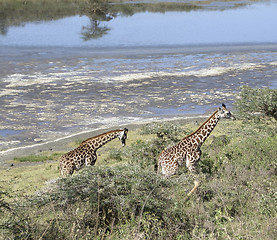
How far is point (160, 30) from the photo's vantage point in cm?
5688

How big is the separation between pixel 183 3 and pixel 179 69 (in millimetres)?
43514

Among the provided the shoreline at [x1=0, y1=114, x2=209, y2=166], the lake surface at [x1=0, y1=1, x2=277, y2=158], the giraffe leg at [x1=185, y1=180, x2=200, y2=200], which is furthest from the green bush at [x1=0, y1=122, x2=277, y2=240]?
the lake surface at [x1=0, y1=1, x2=277, y2=158]

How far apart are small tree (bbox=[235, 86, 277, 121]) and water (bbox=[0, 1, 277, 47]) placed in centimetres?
3096

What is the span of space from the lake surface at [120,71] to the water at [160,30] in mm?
110

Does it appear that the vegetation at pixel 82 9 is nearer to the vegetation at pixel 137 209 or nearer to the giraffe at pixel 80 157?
the giraffe at pixel 80 157

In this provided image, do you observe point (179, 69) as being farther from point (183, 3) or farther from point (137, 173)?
point (183, 3)

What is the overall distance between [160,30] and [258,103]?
4071 centimetres

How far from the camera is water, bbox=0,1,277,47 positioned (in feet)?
164

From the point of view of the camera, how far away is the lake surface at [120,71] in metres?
26.1

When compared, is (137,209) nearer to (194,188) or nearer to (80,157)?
(194,188)

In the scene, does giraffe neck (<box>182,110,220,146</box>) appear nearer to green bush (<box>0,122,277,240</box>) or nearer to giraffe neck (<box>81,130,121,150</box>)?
green bush (<box>0,122,277,240</box>)

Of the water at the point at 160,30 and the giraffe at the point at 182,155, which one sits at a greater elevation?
the giraffe at the point at 182,155

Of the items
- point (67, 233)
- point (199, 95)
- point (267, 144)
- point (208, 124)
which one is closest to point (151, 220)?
point (67, 233)

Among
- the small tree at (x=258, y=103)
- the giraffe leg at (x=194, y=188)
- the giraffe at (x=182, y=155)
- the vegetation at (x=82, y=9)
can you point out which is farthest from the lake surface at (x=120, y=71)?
the giraffe leg at (x=194, y=188)
